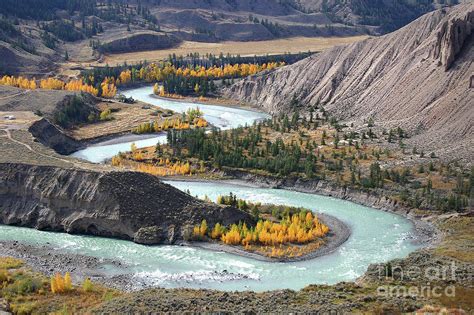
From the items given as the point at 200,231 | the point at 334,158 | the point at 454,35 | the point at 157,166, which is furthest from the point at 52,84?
the point at 200,231

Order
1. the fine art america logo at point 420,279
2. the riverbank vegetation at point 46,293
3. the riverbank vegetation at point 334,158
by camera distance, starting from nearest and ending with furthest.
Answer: the riverbank vegetation at point 46,293 < the fine art america logo at point 420,279 < the riverbank vegetation at point 334,158

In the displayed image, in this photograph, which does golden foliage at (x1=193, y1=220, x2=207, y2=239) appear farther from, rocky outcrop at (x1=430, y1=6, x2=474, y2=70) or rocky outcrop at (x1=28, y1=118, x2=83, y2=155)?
Answer: rocky outcrop at (x1=430, y1=6, x2=474, y2=70)

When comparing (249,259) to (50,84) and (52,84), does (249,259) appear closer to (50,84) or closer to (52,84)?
(50,84)

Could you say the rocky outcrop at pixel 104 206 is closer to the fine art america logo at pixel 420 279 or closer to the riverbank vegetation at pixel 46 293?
the riverbank vegetation at pixel 46 293

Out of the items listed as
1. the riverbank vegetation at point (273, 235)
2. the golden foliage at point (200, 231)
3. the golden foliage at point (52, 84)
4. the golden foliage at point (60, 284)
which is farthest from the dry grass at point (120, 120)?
the golden foliage at point (60, 284)

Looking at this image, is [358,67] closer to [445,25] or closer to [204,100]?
[445,25]

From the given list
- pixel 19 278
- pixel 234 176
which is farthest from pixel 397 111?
pixel 19 278

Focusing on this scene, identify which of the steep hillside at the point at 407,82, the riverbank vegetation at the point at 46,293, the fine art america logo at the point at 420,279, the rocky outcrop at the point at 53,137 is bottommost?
the riverbank vegetation at the point at 46,293
